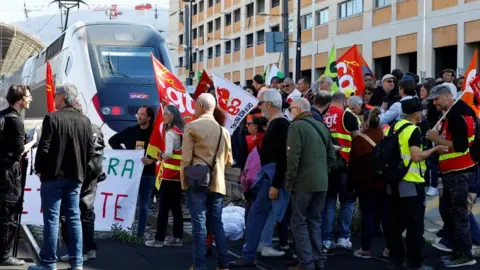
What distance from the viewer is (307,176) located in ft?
28.7

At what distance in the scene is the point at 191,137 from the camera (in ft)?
28.4

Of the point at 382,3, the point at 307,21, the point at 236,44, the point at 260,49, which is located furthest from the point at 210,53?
the point at 382,3

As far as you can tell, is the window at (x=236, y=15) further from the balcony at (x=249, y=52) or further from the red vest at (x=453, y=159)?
the red vest at (x=453, y=159)

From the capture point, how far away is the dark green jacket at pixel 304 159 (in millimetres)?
8711

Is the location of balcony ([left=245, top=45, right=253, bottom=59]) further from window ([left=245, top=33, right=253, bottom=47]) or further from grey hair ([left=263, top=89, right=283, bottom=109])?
grey hair ([left=263, top=89, right=283, bottom=109])

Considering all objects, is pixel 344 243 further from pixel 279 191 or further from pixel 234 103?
pixel 234 103

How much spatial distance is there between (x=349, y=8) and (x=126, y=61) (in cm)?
2720

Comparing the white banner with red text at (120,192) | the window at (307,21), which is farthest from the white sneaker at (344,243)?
the window at (307,21)

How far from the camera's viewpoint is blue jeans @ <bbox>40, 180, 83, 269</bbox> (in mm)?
8469

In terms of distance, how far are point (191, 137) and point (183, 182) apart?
1.52 ft

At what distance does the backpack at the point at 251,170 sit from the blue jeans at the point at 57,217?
6.77 feet

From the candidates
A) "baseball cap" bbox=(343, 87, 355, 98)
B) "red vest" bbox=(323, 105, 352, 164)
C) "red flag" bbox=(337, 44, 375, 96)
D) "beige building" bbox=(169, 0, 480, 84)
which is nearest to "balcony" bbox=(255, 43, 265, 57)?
"beige building" bbox=(169, 0, 480, 84)

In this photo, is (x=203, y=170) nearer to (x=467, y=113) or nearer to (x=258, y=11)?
(x=467, y=113)

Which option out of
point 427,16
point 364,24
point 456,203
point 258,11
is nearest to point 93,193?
point 456,203
